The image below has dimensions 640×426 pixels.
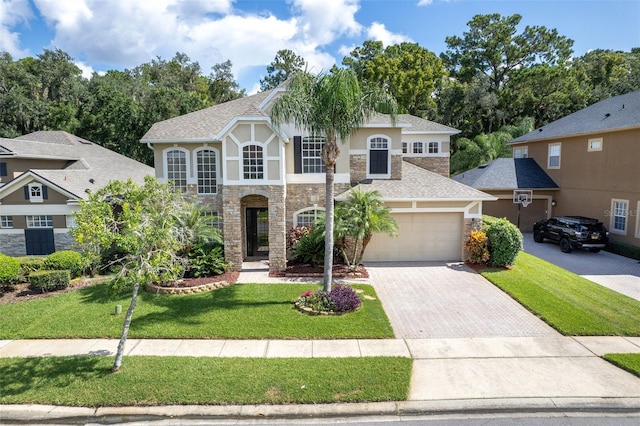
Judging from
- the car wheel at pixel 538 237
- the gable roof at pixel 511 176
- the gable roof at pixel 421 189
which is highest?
the gable roof at pixel 511 176

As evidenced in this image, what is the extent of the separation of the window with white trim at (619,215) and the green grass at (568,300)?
245 inches

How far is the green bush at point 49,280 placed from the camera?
13.1m

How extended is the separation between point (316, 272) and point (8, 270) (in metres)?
10.7

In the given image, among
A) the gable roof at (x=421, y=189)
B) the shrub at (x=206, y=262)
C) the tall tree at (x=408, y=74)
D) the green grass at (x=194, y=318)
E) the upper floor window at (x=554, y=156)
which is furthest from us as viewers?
the tall tree at (x=408, y=74)

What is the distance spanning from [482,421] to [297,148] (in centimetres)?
1240

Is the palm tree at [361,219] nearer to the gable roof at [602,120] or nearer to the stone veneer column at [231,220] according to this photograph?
the stone veneer column at [231,220]

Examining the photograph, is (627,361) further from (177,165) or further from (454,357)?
(177,165)

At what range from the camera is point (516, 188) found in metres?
23.3

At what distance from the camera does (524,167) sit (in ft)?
82.5

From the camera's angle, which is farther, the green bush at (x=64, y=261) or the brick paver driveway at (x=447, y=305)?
the green bush at (x=64, y=261)

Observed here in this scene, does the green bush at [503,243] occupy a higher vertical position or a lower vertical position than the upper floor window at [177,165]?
lower

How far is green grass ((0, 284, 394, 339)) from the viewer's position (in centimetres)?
960

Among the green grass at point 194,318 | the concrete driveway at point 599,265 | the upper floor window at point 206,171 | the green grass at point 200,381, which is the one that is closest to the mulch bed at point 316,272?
the green grass at point 194,318

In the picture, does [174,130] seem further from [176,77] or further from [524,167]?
[176,77]
